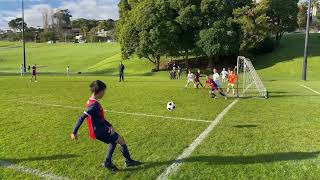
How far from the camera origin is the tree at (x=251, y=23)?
53.7 m

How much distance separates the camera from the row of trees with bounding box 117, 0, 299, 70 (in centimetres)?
5403

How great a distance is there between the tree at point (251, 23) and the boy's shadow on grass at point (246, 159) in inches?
1815

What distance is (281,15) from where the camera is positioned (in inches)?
2411

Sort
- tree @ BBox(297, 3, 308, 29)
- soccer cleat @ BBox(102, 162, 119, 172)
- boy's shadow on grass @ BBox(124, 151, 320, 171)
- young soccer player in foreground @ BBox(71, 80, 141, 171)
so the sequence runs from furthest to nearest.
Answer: tree @ BBox(297, 3, 308, 29), boy's shadow on grass @ BBox(124, 151, 320, 171), soccer cleat @ BBox(102, 162, 119, 172), young soccer player in foreground @ BBox(71, 80, 141, 171)

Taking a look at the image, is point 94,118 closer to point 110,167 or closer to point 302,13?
point 110,167

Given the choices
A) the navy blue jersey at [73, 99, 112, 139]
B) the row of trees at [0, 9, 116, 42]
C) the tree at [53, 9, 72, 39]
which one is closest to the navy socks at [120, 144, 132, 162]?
the navy blue jersey at [73, 99, 112, 139]

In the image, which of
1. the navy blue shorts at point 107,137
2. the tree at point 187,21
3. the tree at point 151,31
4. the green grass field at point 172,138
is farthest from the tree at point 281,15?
the navy blue shorts at point 107,137

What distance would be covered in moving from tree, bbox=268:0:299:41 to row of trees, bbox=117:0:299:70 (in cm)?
15

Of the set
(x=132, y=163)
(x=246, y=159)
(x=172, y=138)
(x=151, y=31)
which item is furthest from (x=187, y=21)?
(x=132, y=163)

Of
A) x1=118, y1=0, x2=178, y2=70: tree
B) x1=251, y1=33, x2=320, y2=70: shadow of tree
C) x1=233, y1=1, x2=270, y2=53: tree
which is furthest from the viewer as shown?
x1=251, y1=33, x2=320, y2=70: shadow of tree

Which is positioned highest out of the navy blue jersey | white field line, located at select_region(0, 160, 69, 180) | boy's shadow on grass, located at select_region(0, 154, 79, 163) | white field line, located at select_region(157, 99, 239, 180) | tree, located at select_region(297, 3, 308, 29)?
tree, located at select_region(297, 3, 308, 29)

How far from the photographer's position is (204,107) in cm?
1744

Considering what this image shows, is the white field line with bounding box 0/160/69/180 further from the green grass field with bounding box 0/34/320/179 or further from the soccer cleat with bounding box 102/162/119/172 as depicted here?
the soccer cleat with bounding box 102/162/119/172

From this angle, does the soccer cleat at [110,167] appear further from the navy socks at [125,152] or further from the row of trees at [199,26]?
the row of trees at [199,26]
